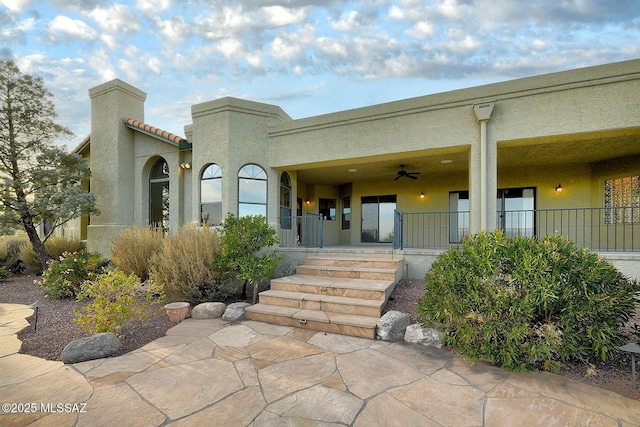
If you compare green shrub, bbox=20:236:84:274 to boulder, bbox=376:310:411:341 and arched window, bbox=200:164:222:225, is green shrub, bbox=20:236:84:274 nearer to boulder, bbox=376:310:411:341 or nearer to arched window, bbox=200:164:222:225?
arched window, bbox=200:164:222:225

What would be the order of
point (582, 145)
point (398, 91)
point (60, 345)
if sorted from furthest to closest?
point (398, 91)
point (582, 145)
point (60, 345)

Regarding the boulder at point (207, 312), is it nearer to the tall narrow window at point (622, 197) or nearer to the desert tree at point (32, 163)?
the desert tree at point (32, 163)

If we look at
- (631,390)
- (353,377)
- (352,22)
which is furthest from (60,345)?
(352,22)

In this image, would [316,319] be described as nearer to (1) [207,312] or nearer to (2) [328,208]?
(1) [207,312]

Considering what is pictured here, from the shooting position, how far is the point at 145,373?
3.11m

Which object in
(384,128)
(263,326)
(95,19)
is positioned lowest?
(263,326)

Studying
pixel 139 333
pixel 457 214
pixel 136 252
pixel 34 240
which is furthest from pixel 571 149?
pixel 34 240

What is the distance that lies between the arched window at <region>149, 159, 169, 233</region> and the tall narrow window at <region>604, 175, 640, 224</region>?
13.0 meters

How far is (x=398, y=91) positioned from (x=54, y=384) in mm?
9417

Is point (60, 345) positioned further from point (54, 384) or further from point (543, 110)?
point (543, 110)

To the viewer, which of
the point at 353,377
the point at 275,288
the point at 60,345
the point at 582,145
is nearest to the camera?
the point at 353,377

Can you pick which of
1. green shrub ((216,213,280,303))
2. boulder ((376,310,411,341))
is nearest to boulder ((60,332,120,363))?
green shrub ((216,213,280,303))

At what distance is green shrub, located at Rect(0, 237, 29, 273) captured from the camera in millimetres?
10141

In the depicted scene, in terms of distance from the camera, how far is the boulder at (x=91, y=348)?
3371 mm
